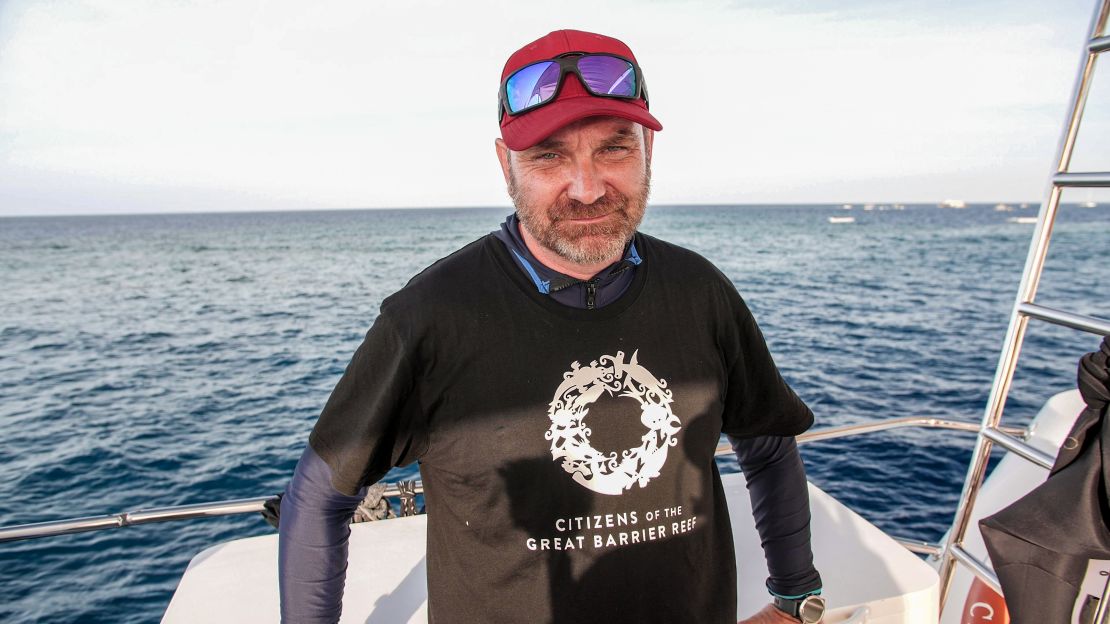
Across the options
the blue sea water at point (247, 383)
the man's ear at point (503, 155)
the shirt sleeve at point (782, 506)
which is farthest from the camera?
the blue sea water at point (247, 383)

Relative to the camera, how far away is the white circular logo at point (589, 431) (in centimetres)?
150

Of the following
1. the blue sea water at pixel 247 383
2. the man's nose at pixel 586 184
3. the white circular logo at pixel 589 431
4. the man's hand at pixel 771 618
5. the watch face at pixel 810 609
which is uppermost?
the man's nose at pixel 586 184

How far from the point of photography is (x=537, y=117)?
1.54m

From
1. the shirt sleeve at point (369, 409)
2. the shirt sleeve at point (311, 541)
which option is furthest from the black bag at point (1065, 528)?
the shirt sleeve at point (311, 541)

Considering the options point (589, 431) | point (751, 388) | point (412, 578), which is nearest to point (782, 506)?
point (751, 388)

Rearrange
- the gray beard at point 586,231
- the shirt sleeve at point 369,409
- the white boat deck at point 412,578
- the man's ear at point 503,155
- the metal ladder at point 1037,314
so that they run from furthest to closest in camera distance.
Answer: the white boat deck at point 412,578, the metal ladder at point 1037,314, the man's ear at point 503,155, the gray beard at point 586,231, the shirt sleeve at point 369,409

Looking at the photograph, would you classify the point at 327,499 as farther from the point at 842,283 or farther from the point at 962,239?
the point at 962,239

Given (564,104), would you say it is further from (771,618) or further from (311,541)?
(771,618)

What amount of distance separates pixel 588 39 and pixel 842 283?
42.3 meters

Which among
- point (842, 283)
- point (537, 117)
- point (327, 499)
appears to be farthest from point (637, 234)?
point (842, 283)

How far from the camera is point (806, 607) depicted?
194cm

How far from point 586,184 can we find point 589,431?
0.59m

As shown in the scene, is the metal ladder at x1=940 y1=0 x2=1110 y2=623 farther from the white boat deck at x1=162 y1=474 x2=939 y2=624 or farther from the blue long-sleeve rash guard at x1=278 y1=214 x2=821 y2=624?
the blue long-sleeve rash guard at x1=278 y1=214 x2=821 y2=624

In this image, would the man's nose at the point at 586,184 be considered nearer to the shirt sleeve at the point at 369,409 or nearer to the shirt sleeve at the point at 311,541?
the shirt sleeve at the point at 369,409
